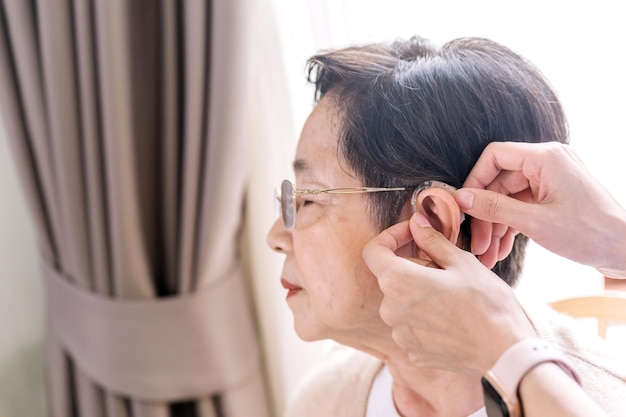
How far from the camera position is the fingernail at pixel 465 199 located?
1.06 meters

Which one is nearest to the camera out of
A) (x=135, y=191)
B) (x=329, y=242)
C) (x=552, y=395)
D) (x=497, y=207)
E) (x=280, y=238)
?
(x=552, y=395)

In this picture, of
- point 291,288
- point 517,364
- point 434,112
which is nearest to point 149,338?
point 291,288

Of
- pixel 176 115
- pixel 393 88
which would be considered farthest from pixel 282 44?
pixel 393 88

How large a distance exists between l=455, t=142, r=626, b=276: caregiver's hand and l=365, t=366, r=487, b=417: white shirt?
0.47m

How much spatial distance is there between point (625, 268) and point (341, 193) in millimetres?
461

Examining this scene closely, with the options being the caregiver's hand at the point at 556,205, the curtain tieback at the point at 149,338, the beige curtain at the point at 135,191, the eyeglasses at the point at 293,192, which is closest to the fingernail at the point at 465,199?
the caregiver's hand at the point at 556,205

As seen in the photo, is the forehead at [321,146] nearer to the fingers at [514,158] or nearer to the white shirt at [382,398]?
the fingers at [514,158]

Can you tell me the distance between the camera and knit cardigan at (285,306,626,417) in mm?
1149

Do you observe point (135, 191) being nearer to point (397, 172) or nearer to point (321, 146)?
point (321, 146)

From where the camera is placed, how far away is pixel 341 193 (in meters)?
1.20

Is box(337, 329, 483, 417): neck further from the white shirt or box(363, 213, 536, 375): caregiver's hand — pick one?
box(363, 213, 536, 375): caregiver's hand

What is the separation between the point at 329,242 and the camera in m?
1.22

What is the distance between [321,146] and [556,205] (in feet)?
1.34

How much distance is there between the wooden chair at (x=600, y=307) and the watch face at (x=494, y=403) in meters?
0.56
